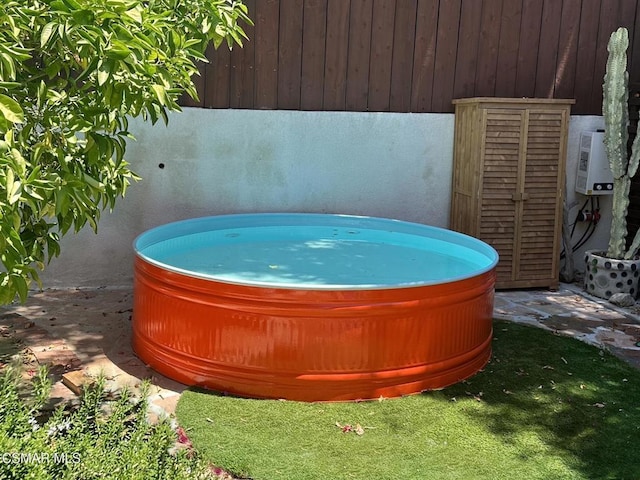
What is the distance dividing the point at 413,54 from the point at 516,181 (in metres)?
1.88

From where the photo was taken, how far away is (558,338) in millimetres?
6609

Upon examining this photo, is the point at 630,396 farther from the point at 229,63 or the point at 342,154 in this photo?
the point at 229,63

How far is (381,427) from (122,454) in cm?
203

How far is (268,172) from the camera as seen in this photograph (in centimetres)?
823

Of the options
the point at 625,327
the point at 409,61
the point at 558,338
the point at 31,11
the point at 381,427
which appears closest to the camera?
the point at 31,11

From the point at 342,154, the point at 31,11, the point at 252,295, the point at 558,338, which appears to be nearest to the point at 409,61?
the point at 342,154

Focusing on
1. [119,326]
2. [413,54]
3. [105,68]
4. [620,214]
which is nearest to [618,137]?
[620,214]

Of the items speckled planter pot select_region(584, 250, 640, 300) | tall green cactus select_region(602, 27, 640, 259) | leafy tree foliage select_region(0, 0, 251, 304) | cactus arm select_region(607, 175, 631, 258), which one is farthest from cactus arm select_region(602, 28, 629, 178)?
leafy tree foliage select_region(0, 0, 251, 304)

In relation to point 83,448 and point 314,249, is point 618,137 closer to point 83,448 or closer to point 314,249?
point 314,249

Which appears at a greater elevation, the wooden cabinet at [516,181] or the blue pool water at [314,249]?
the wooden cabinet at [516,181]

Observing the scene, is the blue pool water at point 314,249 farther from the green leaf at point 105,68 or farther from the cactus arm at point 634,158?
the green leaf at point 105,68

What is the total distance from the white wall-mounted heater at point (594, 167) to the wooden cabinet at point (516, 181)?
66cm

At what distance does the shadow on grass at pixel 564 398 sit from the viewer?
14.8 ft

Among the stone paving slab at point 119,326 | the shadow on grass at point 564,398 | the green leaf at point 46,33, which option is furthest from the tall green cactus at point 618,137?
the green leaf at point 46,33
